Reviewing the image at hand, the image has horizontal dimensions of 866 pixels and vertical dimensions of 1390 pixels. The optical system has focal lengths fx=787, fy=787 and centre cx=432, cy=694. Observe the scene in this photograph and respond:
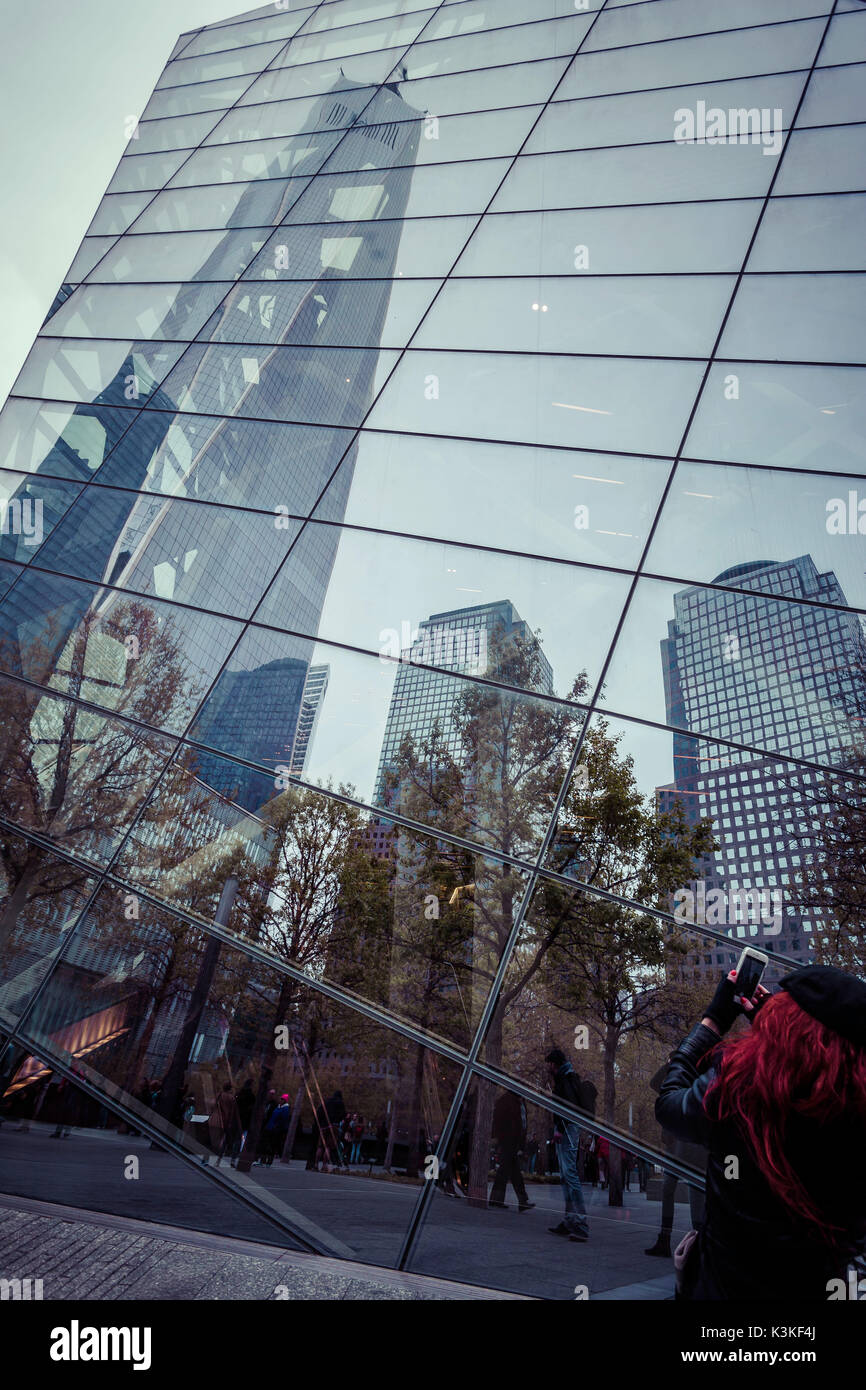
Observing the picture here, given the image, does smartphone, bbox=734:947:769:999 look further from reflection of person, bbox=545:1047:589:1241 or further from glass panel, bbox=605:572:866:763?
glass panel, bbox=605:572:866:763

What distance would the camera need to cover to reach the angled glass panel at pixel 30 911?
7297 millimetres

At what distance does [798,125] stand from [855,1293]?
13320 mm

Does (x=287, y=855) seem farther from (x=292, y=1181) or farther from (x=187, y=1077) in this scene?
(x=292, y=1181)

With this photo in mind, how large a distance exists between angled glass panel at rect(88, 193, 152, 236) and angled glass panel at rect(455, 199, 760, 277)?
790 cm

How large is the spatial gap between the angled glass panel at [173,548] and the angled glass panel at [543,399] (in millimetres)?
2392

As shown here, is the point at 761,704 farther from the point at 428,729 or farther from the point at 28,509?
the point at 28,509

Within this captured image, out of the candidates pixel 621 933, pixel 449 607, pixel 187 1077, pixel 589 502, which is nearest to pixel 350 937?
pixel 187 1077

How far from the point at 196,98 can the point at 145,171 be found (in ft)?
8.10

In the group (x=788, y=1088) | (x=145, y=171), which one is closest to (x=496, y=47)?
(x=145, y=171)

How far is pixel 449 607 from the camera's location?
8664 mm

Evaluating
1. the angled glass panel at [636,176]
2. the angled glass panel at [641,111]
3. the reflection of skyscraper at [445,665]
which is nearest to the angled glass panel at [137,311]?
the angled glass panel at [636,176]

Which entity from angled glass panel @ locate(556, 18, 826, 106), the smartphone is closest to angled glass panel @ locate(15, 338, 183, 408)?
angled glass panel @ locate(556, 18, 826, 106)

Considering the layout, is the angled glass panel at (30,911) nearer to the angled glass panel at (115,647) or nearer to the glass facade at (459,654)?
the glass facade at (459,654)

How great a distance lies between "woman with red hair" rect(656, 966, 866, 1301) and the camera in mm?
2373
